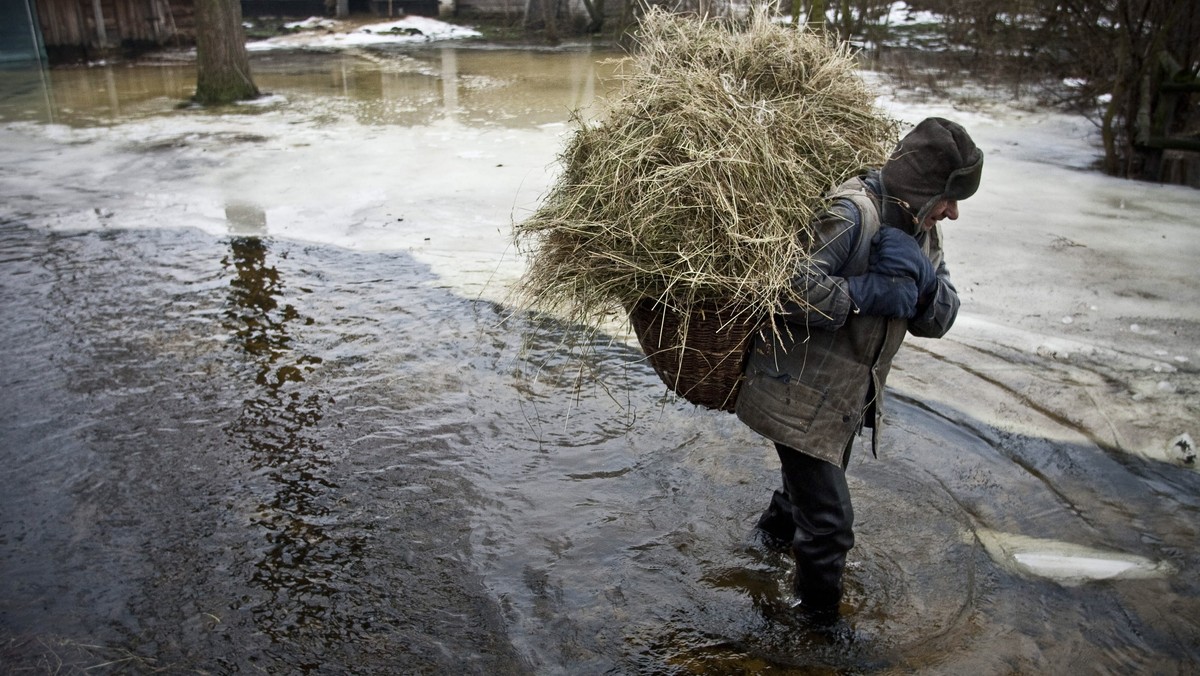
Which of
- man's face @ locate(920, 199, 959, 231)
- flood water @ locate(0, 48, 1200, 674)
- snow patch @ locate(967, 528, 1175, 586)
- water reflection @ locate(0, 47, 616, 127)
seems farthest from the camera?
water reflection @ locate(0, 47, 616, 127)

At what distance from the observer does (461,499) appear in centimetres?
435

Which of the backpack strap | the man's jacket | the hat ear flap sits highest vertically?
the hat ear flap

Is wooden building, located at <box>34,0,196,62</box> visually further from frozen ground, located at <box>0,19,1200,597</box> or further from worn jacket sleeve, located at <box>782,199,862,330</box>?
worn jacket sleeve, located at <box>782,199,862,330</box>

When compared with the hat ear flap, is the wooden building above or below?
below

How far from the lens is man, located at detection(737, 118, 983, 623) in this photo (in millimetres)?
2979

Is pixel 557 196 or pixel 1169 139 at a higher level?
pixel 557 196

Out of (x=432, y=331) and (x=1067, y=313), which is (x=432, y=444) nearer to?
(x=432, y=331)

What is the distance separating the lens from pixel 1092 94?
10.9 metres

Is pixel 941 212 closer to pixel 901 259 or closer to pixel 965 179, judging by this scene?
pixel 965 179

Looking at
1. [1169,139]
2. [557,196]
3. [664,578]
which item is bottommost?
[664,578]

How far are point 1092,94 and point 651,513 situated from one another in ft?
31.1

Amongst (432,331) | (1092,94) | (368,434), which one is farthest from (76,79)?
(1092,94)

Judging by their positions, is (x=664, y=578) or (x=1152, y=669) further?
(x=664, y=578)

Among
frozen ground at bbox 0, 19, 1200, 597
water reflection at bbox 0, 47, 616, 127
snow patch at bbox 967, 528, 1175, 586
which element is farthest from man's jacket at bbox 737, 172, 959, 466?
water reflection at bbox 0, 47, 616, 127
